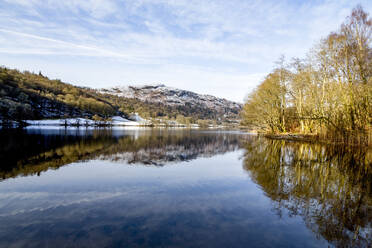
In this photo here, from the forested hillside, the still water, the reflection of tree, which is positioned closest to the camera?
the still water

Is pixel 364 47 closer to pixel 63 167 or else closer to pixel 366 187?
pixel 366 187

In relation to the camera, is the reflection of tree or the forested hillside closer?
the reflection of tree

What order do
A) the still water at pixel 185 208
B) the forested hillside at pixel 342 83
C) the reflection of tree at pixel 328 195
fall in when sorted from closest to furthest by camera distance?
the still water at pixel 185 208, the reflection of tree at pixel 328 195, the forested hillside at pixel 342 83

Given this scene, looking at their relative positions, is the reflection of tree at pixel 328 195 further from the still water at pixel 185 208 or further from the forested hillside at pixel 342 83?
the forested hillside at pixel 342 83

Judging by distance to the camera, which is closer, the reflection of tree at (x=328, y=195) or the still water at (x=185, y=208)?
the still water at (x=185, y=208)

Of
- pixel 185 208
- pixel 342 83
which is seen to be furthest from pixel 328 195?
pixel 342 83

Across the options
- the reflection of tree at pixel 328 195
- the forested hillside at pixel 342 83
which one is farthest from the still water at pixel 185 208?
the forested hillside at pixel 342 83

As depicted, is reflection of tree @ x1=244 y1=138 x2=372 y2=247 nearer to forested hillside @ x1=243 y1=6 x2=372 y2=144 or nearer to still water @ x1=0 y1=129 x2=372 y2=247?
still water @ x1=0 y1=129 x2=372 y2=247

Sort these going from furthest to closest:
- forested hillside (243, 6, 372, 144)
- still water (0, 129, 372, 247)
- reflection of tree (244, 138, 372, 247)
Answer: forested hillside (243, 6, 372, 144)
reflection of tree (244, 138, 372, 247)
still water (0, 129, 372, 247)

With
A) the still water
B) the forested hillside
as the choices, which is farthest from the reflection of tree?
the forested hillside

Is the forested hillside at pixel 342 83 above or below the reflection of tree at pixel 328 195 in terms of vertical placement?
above

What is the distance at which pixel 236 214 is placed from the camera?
5828mm

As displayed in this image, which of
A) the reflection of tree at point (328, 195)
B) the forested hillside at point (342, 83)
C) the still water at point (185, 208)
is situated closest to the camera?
the still water at point (185, 208)

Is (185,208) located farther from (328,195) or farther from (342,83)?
(342,83)
